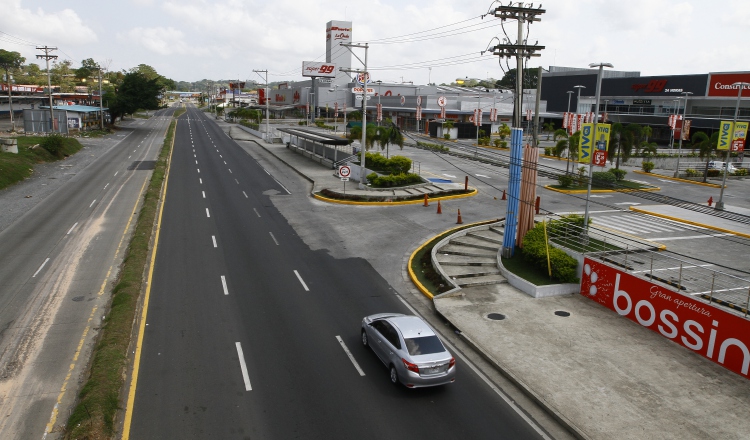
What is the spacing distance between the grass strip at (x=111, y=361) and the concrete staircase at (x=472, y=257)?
12.0 meters

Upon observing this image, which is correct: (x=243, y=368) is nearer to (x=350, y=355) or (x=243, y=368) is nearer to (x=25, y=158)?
(x=350, y=355)

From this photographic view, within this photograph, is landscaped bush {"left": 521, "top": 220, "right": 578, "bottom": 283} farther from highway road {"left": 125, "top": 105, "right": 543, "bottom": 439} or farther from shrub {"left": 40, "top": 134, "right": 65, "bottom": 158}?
shrub {"left": 40, "top": 134, "right": 65, "bottom": 158}

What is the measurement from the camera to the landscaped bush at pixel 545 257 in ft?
69.6

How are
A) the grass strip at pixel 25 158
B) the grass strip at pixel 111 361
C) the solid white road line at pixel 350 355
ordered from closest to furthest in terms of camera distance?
the grass strip at pixel 111 361, the solid white road line at pixel 350 355, the grass strip at pixel 25 158

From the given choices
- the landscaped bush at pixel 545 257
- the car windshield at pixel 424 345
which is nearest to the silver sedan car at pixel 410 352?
the car windshield at pixel 424 345

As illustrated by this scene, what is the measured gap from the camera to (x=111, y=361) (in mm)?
14055

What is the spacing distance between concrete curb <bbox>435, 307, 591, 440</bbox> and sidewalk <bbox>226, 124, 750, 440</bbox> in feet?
0.09

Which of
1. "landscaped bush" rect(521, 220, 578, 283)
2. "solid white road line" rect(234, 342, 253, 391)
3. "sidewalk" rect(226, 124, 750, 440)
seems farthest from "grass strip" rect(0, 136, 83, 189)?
"sidewalk" rect(226, 124, 750, 440)

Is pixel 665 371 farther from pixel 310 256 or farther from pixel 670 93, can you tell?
pixel 670 93

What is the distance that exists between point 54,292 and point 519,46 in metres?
20.2

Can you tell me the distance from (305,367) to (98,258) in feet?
45.1

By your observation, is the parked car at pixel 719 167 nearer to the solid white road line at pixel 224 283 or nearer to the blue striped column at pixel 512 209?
the blue striped column at pixel 512 209

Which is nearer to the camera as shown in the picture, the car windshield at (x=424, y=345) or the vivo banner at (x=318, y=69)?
the car windshield at (x=424, y=345)

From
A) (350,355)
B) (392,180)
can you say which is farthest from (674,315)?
(392,180)
